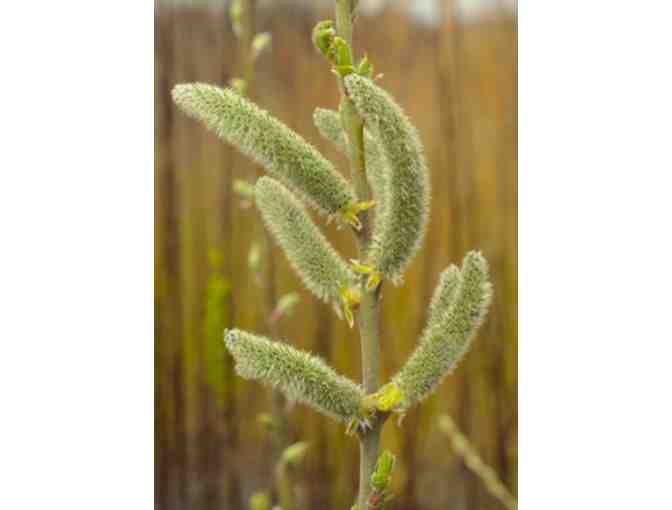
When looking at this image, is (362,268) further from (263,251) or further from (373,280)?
(263,251)

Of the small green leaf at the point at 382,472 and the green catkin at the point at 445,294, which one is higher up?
the green catkin at the point at 445,294

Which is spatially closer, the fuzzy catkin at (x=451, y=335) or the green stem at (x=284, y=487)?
the fuzzy catkin at (x=451, y=335)

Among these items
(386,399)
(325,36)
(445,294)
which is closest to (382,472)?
(386,399)

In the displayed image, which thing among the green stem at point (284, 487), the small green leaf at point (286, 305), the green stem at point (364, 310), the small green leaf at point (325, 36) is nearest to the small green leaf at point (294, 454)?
the green stem at point (284, 487)

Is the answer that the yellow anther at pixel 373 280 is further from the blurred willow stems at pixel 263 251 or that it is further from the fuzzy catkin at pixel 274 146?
the blurred willow stems at pixel 263 251

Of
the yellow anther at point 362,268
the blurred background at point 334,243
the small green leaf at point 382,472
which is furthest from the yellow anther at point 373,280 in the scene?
the blurred background at point 334,243

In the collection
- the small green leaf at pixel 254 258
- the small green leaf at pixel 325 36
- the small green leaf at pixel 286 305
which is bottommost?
the small green leaf at pixel 286 305

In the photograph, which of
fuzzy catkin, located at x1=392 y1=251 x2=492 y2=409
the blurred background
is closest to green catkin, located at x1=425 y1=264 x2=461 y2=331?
fuzzy catkin, located at x1=392 y1=251 x2=492 y2=409
